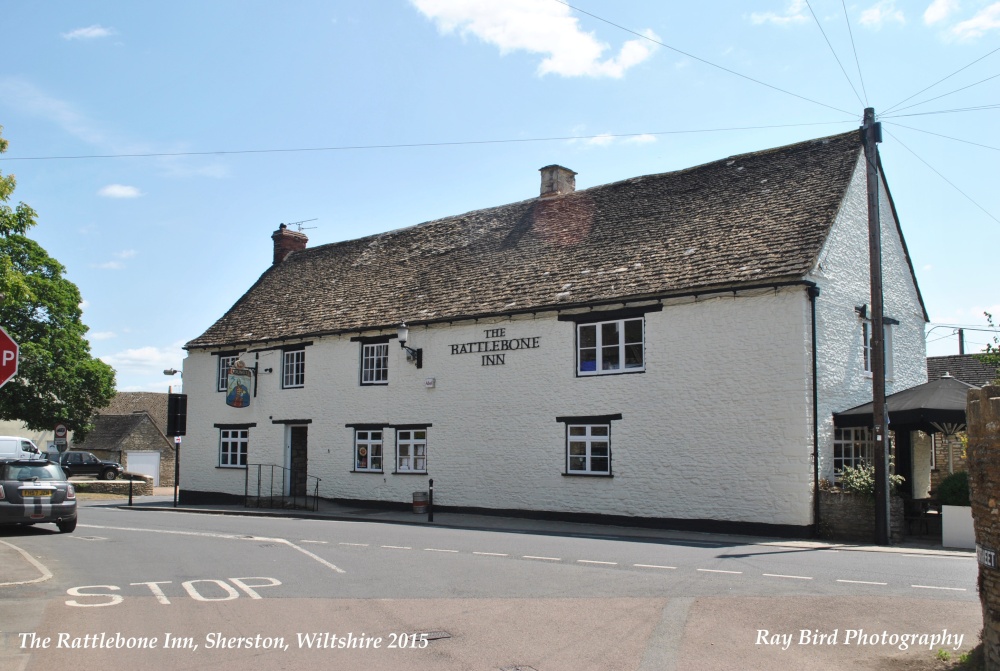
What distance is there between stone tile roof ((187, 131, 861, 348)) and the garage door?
95.1ft

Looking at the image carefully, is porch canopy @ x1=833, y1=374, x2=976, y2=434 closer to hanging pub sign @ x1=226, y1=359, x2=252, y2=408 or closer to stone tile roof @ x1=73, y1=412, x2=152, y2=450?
hanging pub sign @ x1=226, y1=359, x2=252, y2=408

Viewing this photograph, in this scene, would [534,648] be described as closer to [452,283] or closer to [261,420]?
[452,283]

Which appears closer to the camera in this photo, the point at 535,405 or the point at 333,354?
the point at 535,405

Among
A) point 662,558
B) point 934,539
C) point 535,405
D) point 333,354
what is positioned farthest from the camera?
point 333,354

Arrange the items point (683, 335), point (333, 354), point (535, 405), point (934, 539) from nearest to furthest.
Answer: point (934, 539)
point (683, 335)
point (535, 405)
point (333, 354)

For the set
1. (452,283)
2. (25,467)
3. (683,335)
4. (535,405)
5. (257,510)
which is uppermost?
(452,283)

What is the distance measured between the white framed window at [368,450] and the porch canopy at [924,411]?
42.4 ft

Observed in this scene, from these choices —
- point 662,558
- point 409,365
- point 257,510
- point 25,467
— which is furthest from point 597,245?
point 25,467

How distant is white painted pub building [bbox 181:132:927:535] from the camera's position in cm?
1784

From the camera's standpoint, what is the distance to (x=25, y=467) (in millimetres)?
17625

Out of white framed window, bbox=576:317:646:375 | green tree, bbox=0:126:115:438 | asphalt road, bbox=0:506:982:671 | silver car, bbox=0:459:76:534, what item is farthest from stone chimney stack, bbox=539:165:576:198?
green tree, bbox=0:126:115:438

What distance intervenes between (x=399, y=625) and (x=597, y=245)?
15596 millimetres

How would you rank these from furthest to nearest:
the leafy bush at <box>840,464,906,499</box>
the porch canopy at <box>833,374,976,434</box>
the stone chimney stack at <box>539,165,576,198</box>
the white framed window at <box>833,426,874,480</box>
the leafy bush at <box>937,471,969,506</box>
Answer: the stone chimney stack at <box>539,165,576,198</box>, the white framed window at <box>833,426,874,480</box>, the porch canopy at <box>833,374,976,434</box>, the leafy bush at <box>840,464,906,499</box>, the leafy bush at <box>937,471,969,506</box>

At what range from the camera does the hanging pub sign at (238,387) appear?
28484mm
